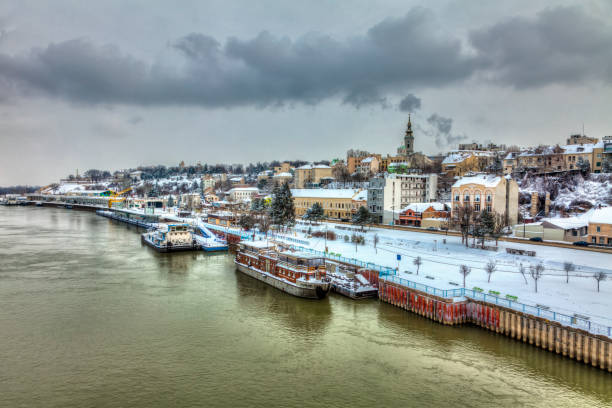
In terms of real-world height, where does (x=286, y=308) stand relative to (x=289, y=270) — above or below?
below

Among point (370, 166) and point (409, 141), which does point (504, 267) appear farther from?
point (409, 141)

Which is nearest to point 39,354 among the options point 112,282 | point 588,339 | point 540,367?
point 112,282

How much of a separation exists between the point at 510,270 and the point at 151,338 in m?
27.2

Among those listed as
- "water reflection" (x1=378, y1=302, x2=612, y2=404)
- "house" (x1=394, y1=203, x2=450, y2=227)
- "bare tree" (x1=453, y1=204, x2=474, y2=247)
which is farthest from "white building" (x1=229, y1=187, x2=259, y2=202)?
"water reflection" (x1=378, y1=302, x2=612, y2=404)

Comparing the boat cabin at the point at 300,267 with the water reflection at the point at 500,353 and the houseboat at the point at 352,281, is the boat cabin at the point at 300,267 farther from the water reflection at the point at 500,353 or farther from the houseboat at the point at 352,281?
the water reflection at the point at 500,353

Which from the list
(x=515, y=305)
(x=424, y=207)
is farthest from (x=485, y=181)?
(x=515, y=305)

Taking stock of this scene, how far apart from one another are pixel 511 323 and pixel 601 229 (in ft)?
85.8

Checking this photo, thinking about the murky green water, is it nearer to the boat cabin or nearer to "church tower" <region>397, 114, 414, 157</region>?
the boat cabin

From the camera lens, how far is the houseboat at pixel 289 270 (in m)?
29.1

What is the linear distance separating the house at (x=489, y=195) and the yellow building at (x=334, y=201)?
17494mm

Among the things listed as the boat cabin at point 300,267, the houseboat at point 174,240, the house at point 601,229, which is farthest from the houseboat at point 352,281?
the house at point 601,229

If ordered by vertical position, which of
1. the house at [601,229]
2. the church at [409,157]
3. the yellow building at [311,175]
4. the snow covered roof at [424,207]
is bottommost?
the house at [601,229]

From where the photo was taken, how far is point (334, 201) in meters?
74.8

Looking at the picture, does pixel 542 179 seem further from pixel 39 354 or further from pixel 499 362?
pixel 39 354
